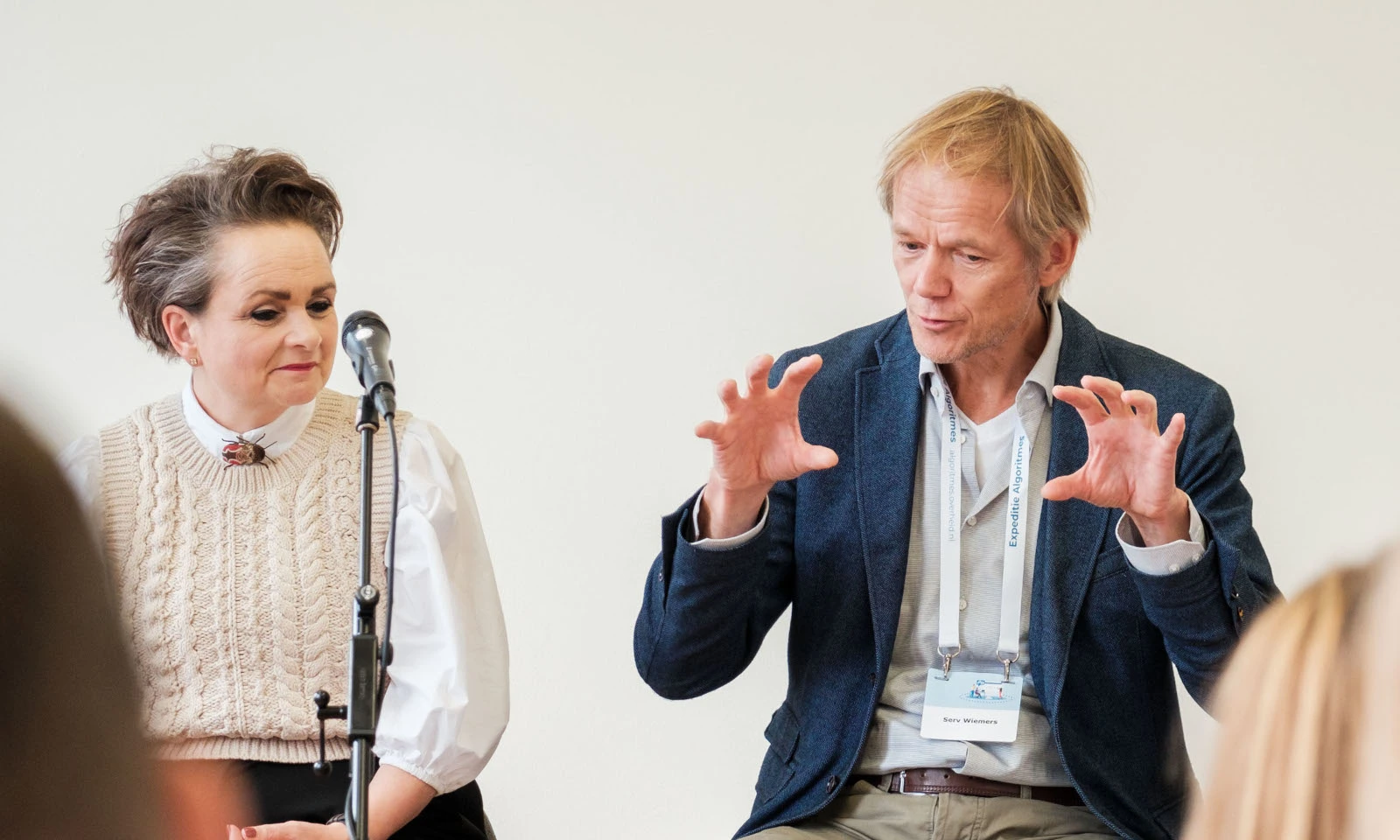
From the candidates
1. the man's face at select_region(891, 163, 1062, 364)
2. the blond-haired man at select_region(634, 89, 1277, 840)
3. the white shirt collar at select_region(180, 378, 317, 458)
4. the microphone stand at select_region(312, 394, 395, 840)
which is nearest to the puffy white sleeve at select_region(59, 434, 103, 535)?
the white shirt collar at select_region(180, 378, 317, 458)

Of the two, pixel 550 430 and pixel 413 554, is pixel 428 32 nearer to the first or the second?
pixel 550 430

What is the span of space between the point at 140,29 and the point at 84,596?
2.91 meters

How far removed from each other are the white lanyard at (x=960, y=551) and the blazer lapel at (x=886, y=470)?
6 centimetres

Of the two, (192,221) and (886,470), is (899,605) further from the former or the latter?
(192,221)

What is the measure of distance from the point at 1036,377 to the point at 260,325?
124 centimetres

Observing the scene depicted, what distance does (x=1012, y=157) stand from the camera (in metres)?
2.36

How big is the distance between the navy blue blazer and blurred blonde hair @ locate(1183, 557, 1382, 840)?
1.31m

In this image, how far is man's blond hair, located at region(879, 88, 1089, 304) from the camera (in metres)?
2.35

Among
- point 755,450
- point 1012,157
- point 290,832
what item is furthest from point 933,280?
point 290,832

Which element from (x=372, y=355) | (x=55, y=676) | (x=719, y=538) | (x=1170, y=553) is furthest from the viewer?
(x=719, y=538)

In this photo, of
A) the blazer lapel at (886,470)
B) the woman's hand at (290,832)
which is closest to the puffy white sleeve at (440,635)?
the woman's hand at (290,832)

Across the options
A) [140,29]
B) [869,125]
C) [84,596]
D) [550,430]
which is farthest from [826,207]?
A: [84,596]

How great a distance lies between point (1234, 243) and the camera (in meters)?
3.16

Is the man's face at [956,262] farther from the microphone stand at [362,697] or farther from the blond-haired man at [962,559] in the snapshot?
the microphone stand at [362,697]
